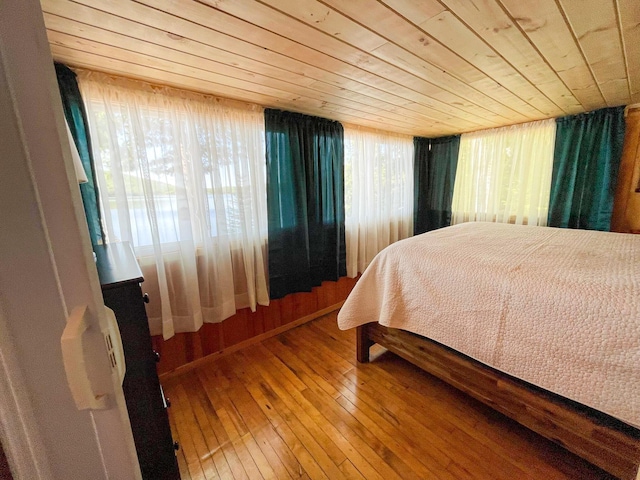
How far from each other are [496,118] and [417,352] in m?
2.57

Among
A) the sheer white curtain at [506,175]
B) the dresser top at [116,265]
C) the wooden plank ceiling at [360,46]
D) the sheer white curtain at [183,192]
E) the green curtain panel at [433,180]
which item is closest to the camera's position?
the dresser top at [116,265]

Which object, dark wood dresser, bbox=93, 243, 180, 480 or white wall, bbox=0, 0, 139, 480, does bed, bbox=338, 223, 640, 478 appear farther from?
white wall, bbox=0, 0, 139, 480

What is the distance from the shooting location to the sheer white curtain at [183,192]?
1.57 m

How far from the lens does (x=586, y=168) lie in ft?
8.41

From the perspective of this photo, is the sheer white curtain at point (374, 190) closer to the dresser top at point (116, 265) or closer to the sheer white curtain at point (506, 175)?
the sheer white curtain at point (506, 175)

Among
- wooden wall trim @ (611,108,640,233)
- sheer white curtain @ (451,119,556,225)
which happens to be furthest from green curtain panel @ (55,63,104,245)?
wooden wall trim @ (611,108,640,233)

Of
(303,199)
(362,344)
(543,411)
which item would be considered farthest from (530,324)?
(303,199)

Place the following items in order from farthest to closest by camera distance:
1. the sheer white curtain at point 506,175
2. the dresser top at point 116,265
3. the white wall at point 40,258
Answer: the sheer white curtain at point 506,175, the dresser top at point 116,265, the white wall at point 40,258

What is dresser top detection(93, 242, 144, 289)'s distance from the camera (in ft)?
2.79

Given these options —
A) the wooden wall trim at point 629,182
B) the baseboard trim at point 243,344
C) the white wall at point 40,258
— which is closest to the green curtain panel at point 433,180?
the wooden wall trim at point 629,182

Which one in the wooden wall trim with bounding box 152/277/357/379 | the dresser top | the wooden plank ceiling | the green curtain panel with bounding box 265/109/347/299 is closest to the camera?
the dresser top

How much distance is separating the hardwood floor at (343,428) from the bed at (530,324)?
0.63ft

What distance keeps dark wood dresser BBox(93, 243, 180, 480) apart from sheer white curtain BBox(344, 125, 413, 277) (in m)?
2.25

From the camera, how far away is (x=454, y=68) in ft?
4.82
